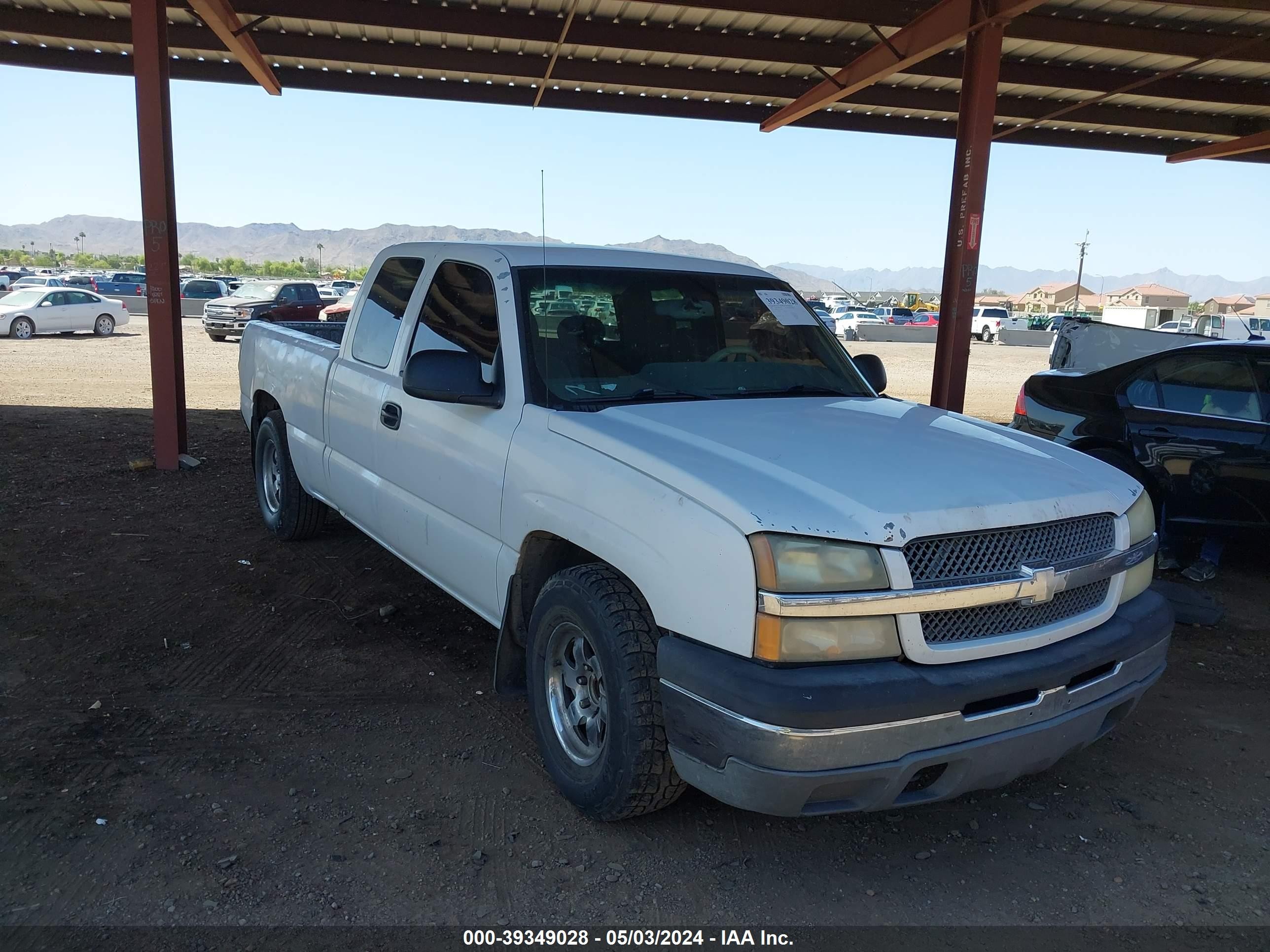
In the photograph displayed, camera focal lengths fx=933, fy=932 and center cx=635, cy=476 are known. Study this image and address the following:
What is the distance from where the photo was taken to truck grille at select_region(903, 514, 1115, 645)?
2609 millimetres

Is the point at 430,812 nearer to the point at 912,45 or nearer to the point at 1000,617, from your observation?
the point at 1000,617

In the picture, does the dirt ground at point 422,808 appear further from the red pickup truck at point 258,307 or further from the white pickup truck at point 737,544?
the red pickup truck at point 258,307

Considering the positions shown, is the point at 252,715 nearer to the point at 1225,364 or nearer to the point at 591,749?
the point at 591,749

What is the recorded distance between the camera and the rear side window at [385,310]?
14.9 ft

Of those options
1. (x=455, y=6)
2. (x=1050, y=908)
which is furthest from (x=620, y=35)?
(x=1050, y=908)

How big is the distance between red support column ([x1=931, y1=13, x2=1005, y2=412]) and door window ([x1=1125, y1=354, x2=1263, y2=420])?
8.72 feet

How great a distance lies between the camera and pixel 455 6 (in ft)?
35.1

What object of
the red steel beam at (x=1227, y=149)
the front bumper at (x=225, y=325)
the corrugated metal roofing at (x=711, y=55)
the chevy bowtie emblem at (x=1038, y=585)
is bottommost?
the front bumper at (x=225, y=325)

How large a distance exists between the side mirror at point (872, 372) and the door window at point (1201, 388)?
3042mm

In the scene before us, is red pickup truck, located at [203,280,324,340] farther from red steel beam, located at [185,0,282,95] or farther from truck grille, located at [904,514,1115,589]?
truck grille, located at [904,514,1115,589]

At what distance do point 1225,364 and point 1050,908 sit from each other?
16.0 feet

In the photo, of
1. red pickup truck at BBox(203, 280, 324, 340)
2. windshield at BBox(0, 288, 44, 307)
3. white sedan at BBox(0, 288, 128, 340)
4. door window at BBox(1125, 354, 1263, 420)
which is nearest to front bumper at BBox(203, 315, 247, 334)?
red pickup truck at BBox(203, 280, 324, 340)

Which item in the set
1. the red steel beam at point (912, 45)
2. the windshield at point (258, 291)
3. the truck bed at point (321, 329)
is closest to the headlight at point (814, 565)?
the truck bed at point (321, 329)

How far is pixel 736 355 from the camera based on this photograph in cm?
399
